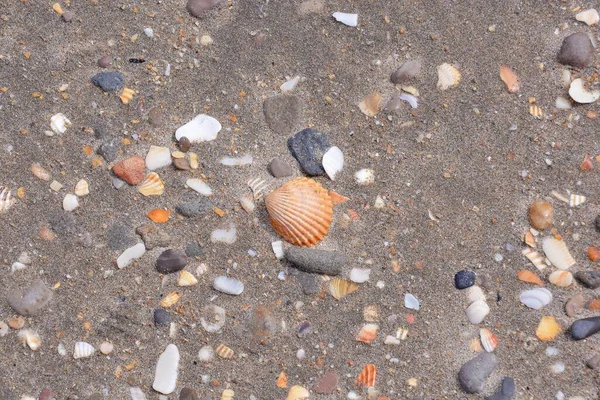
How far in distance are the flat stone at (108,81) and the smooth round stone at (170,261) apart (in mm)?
722

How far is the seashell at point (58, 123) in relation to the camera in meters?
2.60

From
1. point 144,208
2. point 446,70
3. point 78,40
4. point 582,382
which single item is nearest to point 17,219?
point 144,208

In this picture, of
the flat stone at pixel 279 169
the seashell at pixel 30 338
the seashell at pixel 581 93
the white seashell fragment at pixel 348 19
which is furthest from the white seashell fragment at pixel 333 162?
the seashell at pixel 30 338

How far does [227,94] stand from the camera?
265 cm

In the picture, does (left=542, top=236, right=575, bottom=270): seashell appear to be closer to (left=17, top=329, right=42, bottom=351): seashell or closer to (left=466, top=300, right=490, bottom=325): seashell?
(left=466, top=300, right=490, bottom=325): seashell

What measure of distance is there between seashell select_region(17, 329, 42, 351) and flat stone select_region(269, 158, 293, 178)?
113 centimetres

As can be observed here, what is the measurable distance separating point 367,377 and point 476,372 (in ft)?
1.36

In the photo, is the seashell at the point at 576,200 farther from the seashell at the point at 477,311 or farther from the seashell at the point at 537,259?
the seashell at the point at 477,311

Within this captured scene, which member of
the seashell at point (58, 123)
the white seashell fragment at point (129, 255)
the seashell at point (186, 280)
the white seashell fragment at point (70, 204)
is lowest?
the seashell at point (186, 280)

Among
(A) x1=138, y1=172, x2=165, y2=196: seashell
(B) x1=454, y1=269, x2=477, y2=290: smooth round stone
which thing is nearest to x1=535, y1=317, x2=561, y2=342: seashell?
(B) x1=454, y1=269, x2=477, y2=290: smooth round stone

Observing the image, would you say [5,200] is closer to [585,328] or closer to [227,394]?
[227,394]

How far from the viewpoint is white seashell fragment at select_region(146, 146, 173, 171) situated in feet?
8.50

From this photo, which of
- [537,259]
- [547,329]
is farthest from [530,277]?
[547,329]

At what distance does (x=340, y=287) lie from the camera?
2518mm
